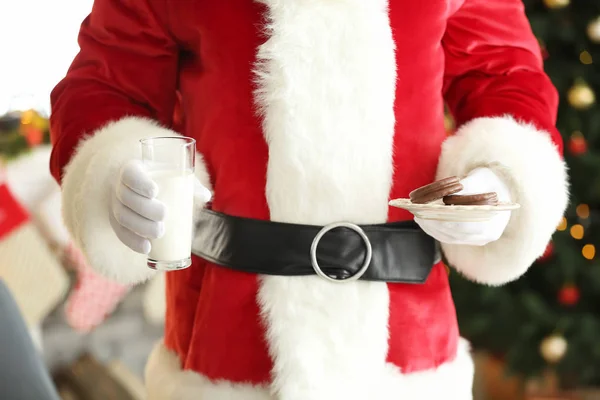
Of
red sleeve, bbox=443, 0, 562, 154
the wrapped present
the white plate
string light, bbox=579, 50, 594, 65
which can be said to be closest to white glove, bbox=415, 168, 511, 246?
the white plate

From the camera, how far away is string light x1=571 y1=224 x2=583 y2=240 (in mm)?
2229

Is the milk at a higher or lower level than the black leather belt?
higher

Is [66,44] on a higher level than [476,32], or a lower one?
lower

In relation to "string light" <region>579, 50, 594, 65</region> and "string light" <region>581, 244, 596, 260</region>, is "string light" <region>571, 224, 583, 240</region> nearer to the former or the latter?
"string light" <region>581, 244, 596, 260</region>

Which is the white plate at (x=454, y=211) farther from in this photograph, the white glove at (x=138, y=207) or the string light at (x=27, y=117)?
the string light at (x=27, y=117)

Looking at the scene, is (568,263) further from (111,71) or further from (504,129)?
Result: (111,71)

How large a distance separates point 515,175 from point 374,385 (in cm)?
35

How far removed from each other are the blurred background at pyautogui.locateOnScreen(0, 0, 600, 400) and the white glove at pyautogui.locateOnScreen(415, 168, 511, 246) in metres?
1.50

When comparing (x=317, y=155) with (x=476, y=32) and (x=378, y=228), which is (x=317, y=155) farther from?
(x=476, y=32)

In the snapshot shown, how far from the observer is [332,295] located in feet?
2.72

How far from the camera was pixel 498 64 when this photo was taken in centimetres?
99

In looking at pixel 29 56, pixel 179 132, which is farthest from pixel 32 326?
pixel 179 132

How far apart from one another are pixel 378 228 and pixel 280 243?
0.44 feet

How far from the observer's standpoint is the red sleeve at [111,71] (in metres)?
0.92
